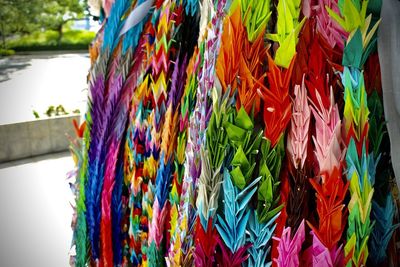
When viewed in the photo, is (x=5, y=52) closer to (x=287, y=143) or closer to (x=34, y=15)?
(x=34, y=15)

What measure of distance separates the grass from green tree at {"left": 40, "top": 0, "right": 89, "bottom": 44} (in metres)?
0.34

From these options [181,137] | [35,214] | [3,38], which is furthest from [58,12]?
[181,137]

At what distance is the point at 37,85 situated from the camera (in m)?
6.64

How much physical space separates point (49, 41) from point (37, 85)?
594 cm

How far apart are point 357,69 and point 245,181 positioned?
12 cm

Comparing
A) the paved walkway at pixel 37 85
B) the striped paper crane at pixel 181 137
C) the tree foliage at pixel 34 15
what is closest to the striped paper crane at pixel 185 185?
the striped paper crane at pixel 181 137

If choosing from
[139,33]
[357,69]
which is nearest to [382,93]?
[357,69]

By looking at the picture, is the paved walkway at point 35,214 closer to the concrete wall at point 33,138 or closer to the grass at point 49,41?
the concrete wall at point 33,138

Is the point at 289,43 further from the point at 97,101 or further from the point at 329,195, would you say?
the point at 97,101

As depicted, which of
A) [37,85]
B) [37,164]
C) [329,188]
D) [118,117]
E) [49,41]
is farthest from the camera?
[49,41]

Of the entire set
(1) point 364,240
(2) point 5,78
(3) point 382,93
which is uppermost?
(3) point 382,93

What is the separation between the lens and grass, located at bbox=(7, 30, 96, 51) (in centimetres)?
1088

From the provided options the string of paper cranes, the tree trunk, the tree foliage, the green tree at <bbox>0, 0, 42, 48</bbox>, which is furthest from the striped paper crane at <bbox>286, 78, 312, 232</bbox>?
the tree trunk

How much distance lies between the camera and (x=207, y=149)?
16.9 inches
